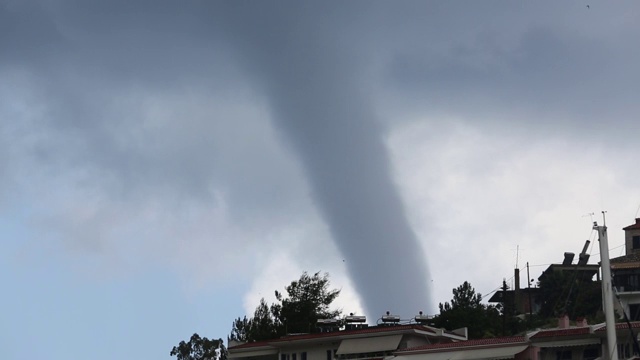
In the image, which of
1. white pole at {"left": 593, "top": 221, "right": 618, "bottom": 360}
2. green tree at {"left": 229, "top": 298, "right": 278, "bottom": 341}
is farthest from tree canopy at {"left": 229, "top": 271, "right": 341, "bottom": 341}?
white pole at {"left": 593, "top": 221, "right": 618, "bottom": 360}

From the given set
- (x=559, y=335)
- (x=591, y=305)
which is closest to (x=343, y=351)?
(x=559, y=335)

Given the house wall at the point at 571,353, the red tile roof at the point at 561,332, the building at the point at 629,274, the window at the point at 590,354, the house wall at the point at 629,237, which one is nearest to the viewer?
the window at the point at 590,354

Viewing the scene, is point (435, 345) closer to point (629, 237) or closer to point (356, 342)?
point (356, 342)

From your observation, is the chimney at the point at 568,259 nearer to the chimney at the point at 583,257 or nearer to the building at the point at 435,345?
the chimney at the point at 583,257

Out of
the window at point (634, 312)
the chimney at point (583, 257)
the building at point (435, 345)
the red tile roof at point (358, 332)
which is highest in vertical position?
the chimney at point (583, 257)

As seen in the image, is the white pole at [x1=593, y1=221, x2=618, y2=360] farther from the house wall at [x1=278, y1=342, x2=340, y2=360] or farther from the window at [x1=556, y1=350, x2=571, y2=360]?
the house wall at [x1=278, y1=342, x2=340, y2=360]

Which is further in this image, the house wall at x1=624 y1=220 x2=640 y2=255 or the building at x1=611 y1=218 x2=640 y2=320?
the house wall at x1=624 y1=220 x2=640 y2=255

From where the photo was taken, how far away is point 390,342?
10725cm

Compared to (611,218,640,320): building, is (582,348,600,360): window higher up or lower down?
lower down

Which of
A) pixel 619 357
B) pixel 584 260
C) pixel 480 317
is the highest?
pixel 584 260

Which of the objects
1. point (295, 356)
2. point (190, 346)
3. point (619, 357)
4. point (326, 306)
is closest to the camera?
point (619, 357)

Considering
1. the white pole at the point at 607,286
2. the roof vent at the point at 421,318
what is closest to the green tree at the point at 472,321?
the roof vent at the point at 421,318

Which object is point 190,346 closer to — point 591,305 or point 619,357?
point 591,305

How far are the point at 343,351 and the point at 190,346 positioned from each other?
190 feet
